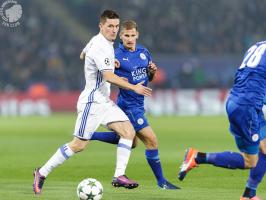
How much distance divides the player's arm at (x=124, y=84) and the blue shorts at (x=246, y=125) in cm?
99

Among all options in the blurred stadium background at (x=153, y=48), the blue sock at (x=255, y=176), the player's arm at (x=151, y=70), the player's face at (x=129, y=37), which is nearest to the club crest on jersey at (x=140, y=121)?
the player's arm at (x=151, y=70)

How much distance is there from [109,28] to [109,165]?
4.46m

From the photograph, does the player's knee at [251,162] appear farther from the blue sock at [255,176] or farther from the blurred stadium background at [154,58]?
the blurred stadium background at [154,58]

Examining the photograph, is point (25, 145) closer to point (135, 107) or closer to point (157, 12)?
point (135, 107)

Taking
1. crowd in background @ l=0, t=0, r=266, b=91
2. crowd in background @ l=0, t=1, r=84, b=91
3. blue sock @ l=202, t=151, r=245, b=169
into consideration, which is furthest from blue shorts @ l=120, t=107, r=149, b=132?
crowd in background @ l=0, t=1, r=84, b=91

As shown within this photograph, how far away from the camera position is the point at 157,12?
109 ft

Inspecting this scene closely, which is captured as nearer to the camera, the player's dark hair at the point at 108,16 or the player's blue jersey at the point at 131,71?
the player's dark hair at the point at 108,16

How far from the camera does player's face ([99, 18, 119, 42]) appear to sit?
344 inches

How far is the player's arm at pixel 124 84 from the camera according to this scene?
8359 mm

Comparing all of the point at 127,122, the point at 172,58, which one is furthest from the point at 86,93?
the point at 172,58

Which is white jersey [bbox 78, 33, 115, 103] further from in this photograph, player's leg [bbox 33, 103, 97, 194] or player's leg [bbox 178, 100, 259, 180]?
player's leg [bbox 178, 100, 259, 180]

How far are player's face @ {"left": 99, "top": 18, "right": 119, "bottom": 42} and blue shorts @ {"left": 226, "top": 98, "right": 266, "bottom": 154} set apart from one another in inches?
65.6

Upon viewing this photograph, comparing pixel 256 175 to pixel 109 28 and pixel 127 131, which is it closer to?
pixel 127 131

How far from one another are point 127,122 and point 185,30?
79.7 feet
